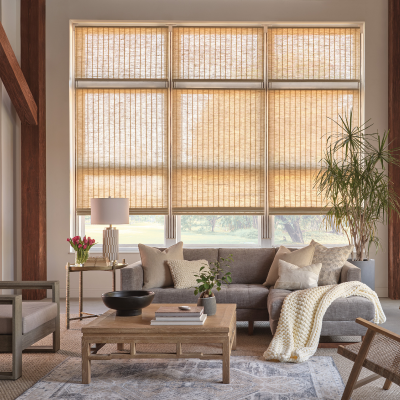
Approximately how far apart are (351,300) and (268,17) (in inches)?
168

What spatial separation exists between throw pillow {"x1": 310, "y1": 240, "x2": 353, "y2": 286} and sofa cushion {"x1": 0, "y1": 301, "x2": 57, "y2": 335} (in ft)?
8.44

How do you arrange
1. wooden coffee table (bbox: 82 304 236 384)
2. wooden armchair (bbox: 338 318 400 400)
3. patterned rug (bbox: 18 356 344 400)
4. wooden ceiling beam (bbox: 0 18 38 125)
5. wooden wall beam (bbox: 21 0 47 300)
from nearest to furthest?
wooden armchair (bbox: 338 318 400 400) → patterned rug (bbox: 18 356 344 400) → wooden coffee table (bbox: 82 304 236 384) → wooden ceiling beam (bbox: 0 18 38 125) → wooden wall beam (bbox: 21 0 47 300)

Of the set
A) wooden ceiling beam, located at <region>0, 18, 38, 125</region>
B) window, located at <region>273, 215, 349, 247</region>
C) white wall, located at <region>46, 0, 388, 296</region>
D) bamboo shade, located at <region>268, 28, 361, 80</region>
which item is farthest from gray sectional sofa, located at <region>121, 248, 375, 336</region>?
bamboo shade, located at <region>268, 28, 361, 80</region>

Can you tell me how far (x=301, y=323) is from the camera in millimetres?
3924

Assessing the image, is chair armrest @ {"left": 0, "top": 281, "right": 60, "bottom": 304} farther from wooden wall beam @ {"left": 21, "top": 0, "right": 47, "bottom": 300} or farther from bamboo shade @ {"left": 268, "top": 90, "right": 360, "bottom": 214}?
bamboo shade @ {"left": 268, "top": 90, "right": 360, "bottom": 214}

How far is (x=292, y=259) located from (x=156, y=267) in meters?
1.41

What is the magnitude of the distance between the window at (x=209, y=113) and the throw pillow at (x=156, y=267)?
64.7 inches

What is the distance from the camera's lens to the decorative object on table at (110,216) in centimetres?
514

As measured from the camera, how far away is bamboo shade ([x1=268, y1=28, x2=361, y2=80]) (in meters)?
6.66

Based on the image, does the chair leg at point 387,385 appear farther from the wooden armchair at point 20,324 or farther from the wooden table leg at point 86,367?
the wooden armchair at point 20,324

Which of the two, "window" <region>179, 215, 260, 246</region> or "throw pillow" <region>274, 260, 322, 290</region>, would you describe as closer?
"throw pillow" <region>274, 260, 322, 290</region>

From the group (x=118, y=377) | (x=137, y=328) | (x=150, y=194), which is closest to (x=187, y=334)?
(x=137, y=328)

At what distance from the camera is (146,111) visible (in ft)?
21.9

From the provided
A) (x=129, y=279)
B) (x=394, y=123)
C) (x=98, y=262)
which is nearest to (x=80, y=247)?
(x=98, y=262)
